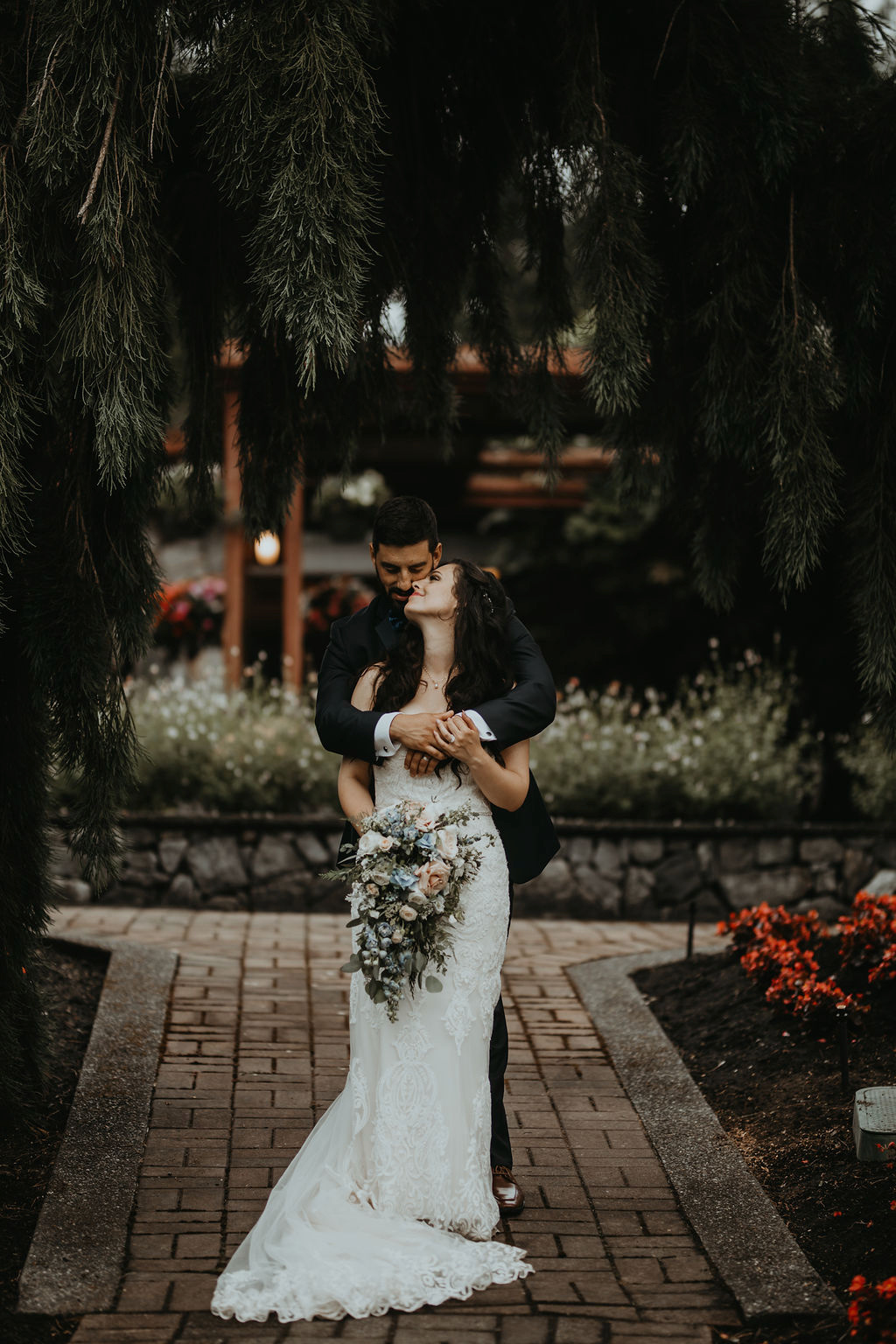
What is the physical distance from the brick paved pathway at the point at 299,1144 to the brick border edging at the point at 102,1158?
0.20 ft

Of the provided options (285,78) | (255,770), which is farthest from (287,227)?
(255,770)

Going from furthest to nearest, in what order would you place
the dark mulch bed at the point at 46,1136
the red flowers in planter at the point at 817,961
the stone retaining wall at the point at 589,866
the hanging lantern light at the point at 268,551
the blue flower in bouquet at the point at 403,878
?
the hanging lantern light at the point at 268,551
the stone retaining wall at the point at 589,866
the red flowers in planter at the point at 817,961
the blue flower in bouquet at the point at 403,878
the dark mulch bed at the point at 46,1136

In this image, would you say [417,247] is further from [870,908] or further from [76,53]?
[870,908]

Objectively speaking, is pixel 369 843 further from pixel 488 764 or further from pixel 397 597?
pixel 397 597

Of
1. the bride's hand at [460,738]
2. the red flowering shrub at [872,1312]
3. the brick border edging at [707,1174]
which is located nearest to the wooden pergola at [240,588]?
the brick border edging at [707,1174]

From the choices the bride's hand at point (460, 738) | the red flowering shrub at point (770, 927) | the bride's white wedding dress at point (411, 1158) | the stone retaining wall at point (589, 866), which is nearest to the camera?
the bride's white wedding dress at point (411, 1158)

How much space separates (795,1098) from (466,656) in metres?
2.01

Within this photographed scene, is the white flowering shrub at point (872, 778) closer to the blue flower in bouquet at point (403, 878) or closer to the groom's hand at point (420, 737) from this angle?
the groom's hand at point (420, 737)

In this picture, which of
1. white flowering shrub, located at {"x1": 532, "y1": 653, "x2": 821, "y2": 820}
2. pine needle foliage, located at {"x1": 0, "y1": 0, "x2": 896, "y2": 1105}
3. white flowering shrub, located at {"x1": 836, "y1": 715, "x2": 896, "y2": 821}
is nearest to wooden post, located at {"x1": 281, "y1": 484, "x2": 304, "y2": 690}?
white flowering shrub, located at {"x1": 532, "y1": 653, "x2": 821, "y2": 820}

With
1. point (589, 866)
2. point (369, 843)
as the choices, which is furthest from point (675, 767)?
point (369, 843)

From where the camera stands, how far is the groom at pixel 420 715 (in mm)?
3514

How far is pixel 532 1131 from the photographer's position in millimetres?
4320

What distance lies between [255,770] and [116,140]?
5.53 m

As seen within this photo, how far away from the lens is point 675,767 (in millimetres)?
8461
